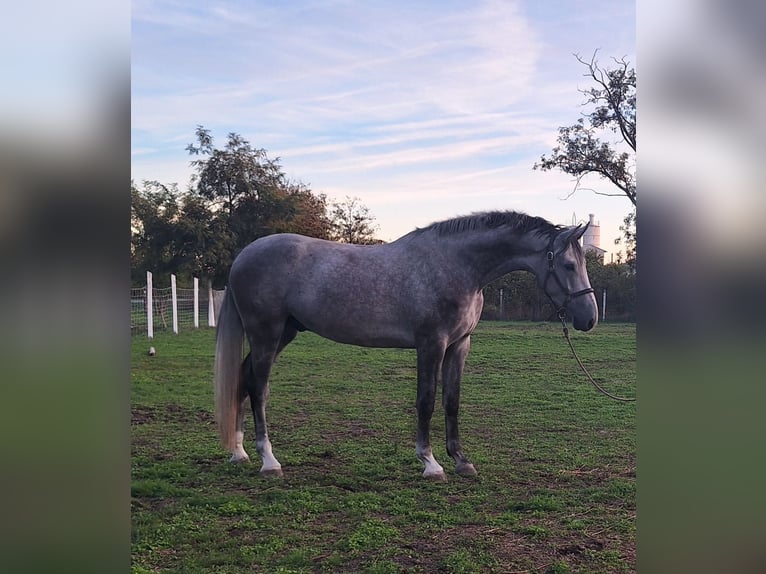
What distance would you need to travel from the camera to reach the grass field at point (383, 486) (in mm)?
2822

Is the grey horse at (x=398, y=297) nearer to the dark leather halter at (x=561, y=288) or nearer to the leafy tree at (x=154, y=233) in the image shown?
the dark leather halter at (x=561, y=288)

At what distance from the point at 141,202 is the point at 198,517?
23.3ft

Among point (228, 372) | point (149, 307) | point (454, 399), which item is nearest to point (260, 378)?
point (228, 372)

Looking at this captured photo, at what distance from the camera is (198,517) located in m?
3.28

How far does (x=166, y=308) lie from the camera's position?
1123 cm

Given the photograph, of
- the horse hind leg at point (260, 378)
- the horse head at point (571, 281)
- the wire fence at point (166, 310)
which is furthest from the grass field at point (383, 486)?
the wire fence at point (166, 310)

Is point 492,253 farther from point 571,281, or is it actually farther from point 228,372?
point 228,372

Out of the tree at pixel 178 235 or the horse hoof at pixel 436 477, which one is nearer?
the horse hoof at pixel 436 477

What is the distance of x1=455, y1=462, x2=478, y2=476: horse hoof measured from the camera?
160 inches

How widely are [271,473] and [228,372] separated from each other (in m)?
0.85
